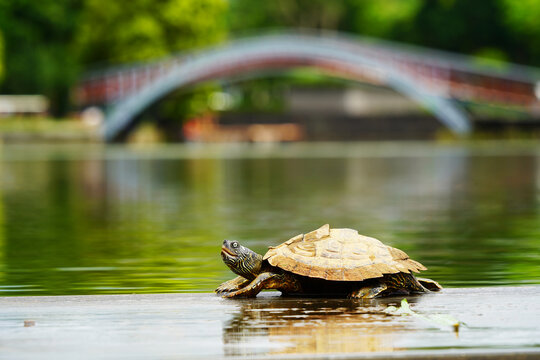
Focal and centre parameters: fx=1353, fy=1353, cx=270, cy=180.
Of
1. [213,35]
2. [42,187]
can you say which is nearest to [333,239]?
[42,187]

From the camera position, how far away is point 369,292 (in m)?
6.87

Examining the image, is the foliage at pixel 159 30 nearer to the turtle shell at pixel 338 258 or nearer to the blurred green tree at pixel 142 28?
the blurred green tree at pixel 142 28

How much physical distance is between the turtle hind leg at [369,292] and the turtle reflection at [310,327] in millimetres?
48

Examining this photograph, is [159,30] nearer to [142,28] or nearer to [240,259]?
[142,28]

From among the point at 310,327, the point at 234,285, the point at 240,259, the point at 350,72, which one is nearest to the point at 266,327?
the point at 310,327

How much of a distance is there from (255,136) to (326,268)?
70.9 meters

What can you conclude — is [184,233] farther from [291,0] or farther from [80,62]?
[291,0]

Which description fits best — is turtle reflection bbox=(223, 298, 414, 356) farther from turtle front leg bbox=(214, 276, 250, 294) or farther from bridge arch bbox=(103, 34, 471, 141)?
bridge arch bbox=(103, 34, 471, 141)

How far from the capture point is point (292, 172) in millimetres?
29188

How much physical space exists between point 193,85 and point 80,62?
6.64 meters

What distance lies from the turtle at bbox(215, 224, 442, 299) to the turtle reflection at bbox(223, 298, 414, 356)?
0.36 ft

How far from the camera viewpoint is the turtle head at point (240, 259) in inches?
271

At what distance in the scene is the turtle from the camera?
6.79m

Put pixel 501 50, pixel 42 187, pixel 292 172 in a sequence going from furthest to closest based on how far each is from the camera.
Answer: pixel 501 50 < pixel 292 172 < pixel 42 187
